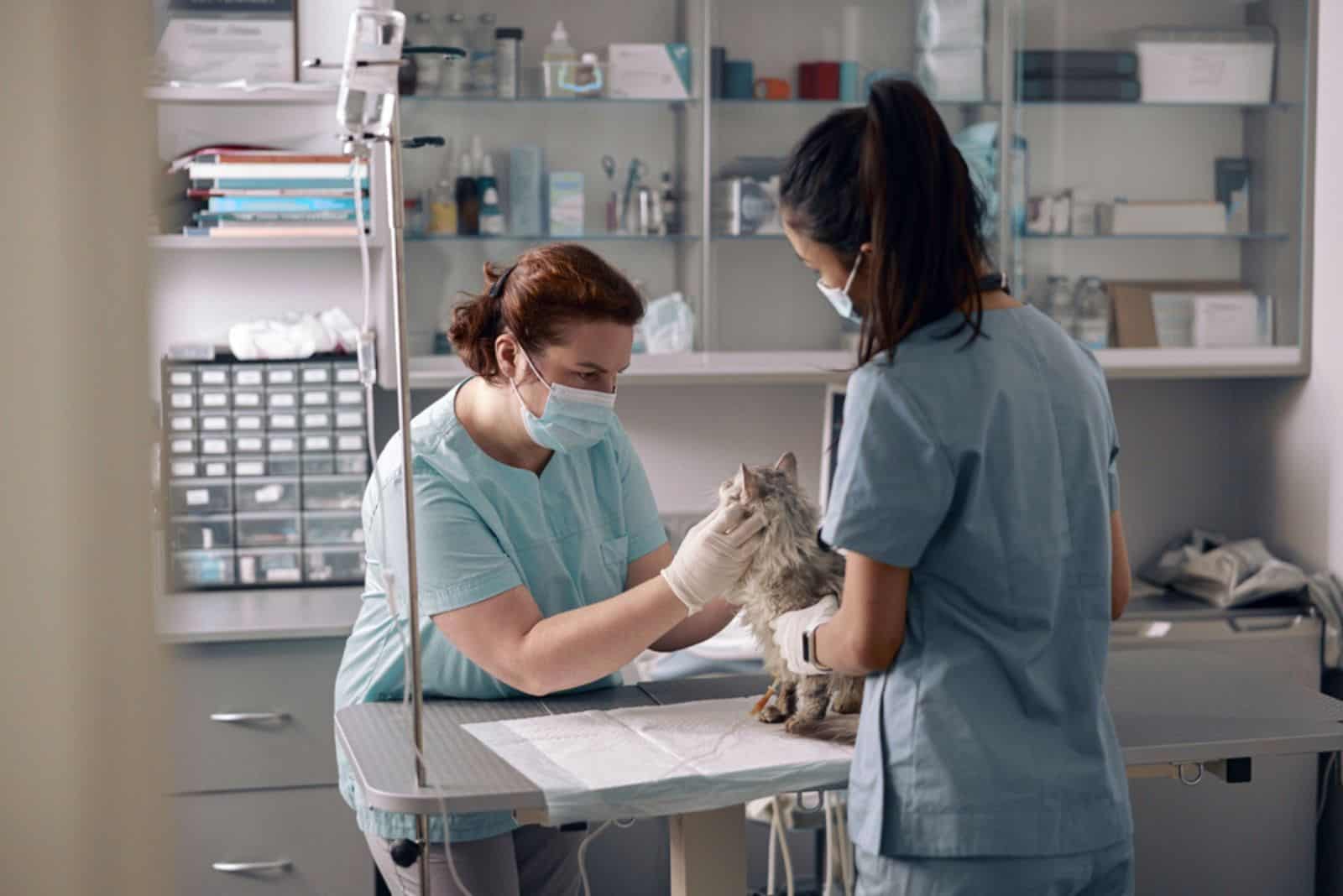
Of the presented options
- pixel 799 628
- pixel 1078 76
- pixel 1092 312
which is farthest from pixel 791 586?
pixel 1078 76

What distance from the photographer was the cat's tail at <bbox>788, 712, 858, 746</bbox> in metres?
1.53

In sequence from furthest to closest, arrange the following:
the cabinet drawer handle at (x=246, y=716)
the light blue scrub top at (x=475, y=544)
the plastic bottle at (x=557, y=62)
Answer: the plastic bottle at (x=557, y=62) → the cabinet drawer handle at (x=246, y=716) → the light blue scrub top at (x=475, y=544)

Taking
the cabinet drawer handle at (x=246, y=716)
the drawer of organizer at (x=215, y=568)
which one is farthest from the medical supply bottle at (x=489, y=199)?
the cabinet drawer handle at (x=246, y=716)

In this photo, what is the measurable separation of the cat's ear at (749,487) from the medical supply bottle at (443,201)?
1.68m

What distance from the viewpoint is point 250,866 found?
8.43 ft

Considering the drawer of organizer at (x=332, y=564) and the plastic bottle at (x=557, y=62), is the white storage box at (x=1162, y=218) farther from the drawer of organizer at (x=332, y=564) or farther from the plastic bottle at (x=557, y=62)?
the drawer of organizer at (x=332, y=564)

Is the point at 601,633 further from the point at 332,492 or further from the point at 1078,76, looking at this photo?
the point at 1078,76

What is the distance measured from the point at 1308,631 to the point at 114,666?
316 cm

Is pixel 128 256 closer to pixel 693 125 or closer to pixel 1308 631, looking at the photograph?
pixel 693 125

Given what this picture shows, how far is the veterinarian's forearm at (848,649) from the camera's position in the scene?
4.23 ft

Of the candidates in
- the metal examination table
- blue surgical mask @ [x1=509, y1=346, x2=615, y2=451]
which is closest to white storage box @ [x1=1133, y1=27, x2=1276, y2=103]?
the metal examination table

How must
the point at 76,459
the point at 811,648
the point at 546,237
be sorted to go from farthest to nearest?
the point at 546,237
the point at 811,648
the point at 76,459

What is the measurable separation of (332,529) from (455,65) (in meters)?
1.07

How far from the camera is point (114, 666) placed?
0.42 m
